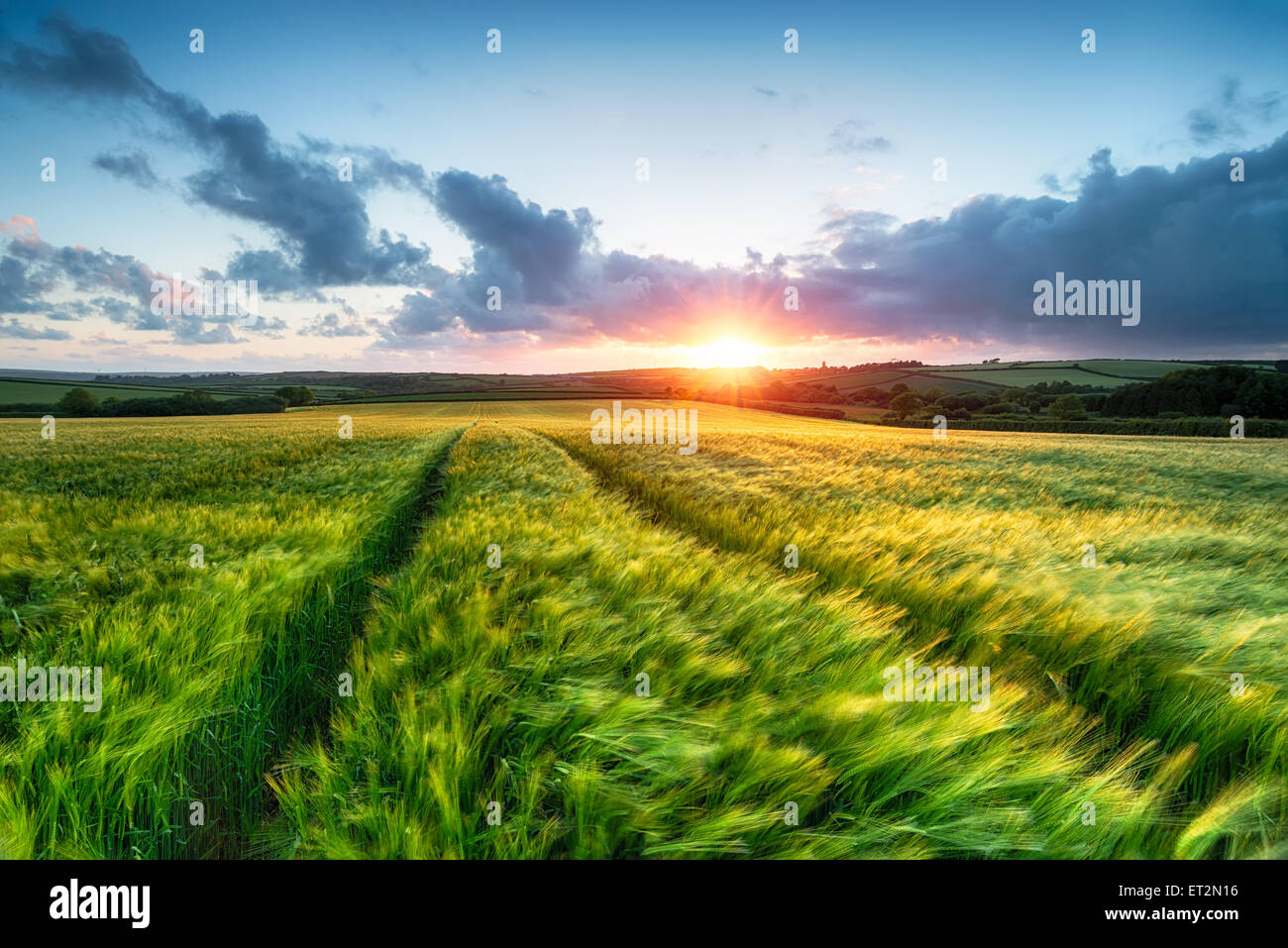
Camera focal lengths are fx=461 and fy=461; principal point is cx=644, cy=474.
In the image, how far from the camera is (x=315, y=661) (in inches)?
127

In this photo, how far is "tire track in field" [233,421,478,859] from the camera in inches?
71.3

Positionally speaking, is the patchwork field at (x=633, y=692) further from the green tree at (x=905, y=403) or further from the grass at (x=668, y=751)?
the green tree at (x=905, y=403)

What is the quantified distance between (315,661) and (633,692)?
102 inches

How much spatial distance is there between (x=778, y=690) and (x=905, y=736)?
0.55 m

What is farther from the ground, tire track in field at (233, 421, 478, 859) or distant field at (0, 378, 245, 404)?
distant field at (0, 378, 245, 404)

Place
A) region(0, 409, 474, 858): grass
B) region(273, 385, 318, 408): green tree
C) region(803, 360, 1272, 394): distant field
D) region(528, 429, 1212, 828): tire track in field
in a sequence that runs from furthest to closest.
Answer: region(803, 360, 1272, 394): distant field
region(273, 385, 318, 408): green tree
region(528, 429, 1212, 828): tire track in field
region(0, 409, 474, 858): grass

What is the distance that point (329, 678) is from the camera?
305 cm

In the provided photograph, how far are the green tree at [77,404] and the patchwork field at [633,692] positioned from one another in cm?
7799

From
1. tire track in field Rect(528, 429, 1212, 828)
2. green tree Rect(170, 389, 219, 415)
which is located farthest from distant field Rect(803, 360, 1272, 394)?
green tree Rect(170, 389, 219, 415)

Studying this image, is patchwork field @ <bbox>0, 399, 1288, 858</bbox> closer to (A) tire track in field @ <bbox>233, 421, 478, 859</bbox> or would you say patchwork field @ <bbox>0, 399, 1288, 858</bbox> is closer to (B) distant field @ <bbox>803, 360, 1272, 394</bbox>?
(A) tire track in field @ <bbox>233, 421, 478, 859</bbox>

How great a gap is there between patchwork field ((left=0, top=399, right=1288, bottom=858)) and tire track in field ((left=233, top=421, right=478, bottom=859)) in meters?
0.02
